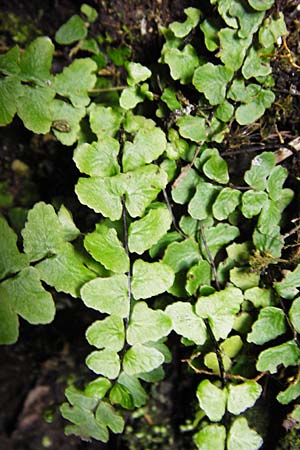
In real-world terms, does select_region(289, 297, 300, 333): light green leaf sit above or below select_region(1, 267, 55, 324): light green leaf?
above

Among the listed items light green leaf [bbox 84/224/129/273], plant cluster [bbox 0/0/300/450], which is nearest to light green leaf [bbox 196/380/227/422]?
plant cluster [bbox 0/0/300/450]

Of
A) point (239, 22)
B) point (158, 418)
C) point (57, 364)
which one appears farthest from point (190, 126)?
point (57, 364)

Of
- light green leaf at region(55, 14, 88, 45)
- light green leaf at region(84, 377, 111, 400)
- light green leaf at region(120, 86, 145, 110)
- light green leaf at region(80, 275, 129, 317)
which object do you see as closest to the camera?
light green leaf at region(80, 275, 129, 317)

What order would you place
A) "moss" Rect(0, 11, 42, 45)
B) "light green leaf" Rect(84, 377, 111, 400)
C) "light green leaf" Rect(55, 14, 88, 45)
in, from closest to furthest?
"light green leaf" Rect(84, 377, 111, 400), "light green leaf" Rect(55, 14, 88, 45), "moss" Rect(0, 11, 42, 45)

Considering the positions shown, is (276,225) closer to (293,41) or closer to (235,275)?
(235,275)

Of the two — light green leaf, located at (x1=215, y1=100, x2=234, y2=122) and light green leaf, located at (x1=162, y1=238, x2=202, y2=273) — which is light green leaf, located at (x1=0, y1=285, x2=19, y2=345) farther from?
light green leaf, located at (x1=215, y1=100, x2=234, y2=122)

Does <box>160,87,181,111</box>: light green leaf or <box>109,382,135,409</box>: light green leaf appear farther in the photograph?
<box>160,87,181,111</box>: light green leaf

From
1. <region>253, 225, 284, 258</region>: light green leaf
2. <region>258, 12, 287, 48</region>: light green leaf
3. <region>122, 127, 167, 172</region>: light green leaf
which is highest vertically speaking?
<region>258, 12, 287, 48</region>: light green leaf
